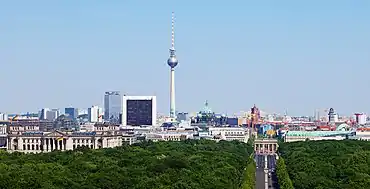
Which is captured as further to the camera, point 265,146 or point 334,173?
point 265,146

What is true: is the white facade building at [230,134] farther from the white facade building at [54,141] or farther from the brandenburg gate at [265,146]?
the white facade building at [54,141]


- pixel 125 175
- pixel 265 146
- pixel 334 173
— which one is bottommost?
pixel 265 146

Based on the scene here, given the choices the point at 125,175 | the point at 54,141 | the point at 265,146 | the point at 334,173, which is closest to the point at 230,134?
the point at 265,146

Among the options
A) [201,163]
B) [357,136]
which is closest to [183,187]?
[201,163]

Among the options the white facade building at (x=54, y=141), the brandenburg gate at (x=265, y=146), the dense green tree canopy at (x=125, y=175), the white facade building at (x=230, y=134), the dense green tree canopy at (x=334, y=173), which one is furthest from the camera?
the white facade building at (x=230, y=134)

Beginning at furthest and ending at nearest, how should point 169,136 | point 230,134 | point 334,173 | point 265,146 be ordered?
point 230,134
point 169,136
point 265,146
point 334,173

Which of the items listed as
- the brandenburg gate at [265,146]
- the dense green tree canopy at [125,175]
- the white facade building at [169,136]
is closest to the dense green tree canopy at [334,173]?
the dense green tree canopy at [125,175]

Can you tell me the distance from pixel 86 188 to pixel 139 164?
759 inches

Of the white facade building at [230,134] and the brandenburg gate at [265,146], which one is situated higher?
the white facade building at [230,134]

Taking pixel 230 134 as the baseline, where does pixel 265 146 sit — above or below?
below

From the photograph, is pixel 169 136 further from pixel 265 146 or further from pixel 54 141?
pixel 54 141

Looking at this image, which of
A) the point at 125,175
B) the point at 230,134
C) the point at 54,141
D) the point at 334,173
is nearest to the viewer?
the point at 125,175

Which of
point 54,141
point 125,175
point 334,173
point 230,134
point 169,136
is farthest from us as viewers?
point 230,134

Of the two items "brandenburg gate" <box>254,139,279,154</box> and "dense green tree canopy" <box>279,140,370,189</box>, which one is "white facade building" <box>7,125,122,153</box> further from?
"dense green tree canopy" <box>279,140,370,189</box>
